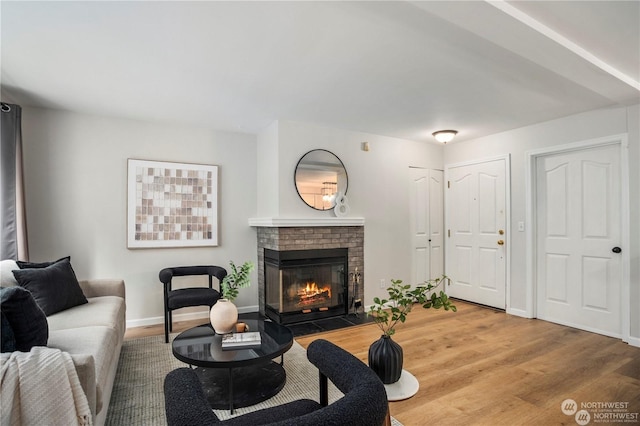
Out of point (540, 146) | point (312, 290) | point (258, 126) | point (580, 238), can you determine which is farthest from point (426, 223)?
point (258, 126)

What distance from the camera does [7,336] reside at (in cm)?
150

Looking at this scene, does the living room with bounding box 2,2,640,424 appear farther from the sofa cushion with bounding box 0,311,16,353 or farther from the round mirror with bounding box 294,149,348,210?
the sofa cushion with bounding box 0,311,16,353

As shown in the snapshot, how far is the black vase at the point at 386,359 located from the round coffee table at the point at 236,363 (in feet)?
1.93

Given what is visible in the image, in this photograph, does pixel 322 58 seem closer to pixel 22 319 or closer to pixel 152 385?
pixel 22 319

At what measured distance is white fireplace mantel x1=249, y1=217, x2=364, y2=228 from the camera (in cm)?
382

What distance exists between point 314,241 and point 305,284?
21.4 inches

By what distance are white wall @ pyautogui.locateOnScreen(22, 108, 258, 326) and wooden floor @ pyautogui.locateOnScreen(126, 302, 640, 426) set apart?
704mm

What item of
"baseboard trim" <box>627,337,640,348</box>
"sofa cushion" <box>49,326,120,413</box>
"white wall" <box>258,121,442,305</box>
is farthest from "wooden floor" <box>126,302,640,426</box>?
"sofa cushion" <box>49,326,120,413</box>

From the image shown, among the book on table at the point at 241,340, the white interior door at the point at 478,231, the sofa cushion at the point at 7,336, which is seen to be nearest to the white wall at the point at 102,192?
the book on table at the point at 241,340

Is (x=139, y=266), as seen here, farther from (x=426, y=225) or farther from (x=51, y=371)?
(x=426, y=225)

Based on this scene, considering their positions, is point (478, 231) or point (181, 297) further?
point (478, 231)

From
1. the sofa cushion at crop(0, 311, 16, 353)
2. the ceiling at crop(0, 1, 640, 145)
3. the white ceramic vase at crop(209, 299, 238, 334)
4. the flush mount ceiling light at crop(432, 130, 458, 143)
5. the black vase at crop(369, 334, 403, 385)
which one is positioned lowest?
the black vase at crop(369, 334, 403, 385)

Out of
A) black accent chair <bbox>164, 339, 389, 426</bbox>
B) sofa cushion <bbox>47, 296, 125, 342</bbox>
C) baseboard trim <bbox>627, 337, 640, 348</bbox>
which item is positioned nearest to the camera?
black accent chair <bbox>164, 339, 389, 426</bbox>

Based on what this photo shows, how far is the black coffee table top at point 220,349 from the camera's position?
204 centimetres
